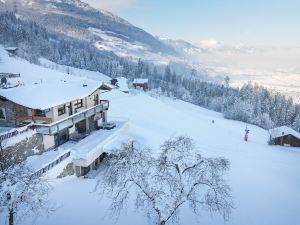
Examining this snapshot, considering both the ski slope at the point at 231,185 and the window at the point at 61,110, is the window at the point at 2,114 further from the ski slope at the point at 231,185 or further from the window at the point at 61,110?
the ski slope at the point at 231,185

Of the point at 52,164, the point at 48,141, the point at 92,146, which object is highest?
the point at 48,141

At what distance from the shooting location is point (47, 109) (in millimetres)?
27719

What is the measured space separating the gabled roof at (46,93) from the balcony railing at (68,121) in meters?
2.23

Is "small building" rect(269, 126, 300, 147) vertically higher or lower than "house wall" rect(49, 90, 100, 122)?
lower

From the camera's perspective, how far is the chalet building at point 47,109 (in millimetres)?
26375

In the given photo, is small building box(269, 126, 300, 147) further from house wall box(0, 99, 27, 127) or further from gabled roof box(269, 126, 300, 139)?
house wall box(0, 99, 27, 127)

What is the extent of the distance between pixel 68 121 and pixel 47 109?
3.19 m

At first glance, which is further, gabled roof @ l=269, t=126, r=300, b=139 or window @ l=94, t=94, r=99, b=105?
gabled roof @ l=269, t=126, r=300, b=139

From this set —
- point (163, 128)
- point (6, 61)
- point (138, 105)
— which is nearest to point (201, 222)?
point (163, 128)

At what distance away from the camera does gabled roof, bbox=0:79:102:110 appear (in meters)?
25.9

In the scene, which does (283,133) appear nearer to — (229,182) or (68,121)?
(229,182)

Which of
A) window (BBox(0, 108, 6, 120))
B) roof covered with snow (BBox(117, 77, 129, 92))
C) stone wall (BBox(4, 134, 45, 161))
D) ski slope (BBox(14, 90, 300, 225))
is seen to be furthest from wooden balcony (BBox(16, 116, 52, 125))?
roof covered with snow (BBox(117, 77, 129, 92))

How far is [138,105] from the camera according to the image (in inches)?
2724

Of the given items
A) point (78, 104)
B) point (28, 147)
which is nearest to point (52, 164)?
point (28, 147)
